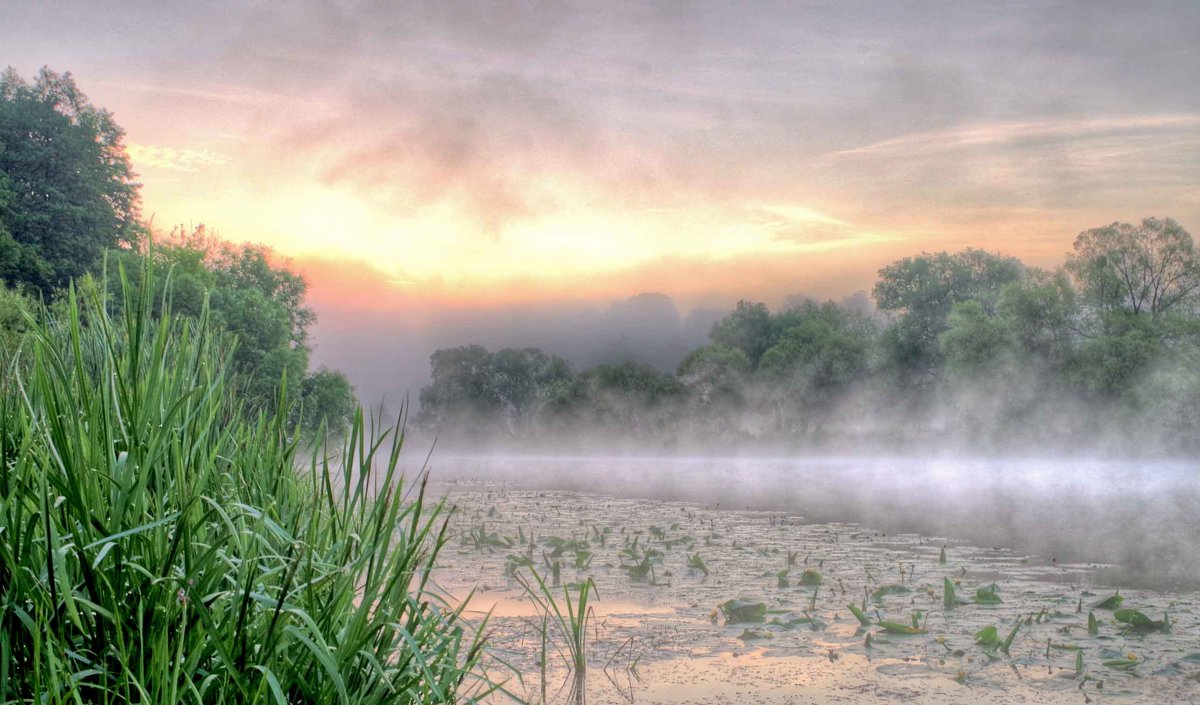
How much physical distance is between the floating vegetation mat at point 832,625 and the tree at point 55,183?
90.5ft

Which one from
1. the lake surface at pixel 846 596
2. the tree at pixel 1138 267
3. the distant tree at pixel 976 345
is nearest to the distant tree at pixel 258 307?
the lake surface at pixel 846 596

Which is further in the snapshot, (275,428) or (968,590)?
(968,590)

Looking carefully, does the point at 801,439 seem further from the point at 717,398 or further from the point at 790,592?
the point at 790,592

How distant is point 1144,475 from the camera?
121ft

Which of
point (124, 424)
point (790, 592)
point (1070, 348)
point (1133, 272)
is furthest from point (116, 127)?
point (1133, 272)

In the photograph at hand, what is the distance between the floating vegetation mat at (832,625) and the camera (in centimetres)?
628

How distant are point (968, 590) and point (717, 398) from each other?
6135cm

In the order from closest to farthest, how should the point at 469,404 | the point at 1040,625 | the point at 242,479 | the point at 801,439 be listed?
the point at 242,479
the point at 1040,625
the point at 801,439
the point at 469,404

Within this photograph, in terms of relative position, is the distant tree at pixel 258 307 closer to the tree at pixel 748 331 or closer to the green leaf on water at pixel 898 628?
the green leaf on water at pixel 898 628

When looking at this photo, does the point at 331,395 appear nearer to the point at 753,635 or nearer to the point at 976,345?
the point at 976,345

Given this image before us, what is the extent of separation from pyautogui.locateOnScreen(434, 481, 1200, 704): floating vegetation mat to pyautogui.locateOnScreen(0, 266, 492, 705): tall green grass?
1493mm

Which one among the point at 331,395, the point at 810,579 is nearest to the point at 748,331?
the point at 331,395

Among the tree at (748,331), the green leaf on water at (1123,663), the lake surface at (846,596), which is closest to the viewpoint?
A: the lake surface at (846,596)

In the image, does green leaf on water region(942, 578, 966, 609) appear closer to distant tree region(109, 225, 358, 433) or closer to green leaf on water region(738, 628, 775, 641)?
green leaf on water region(738, 628, 775, 641)
